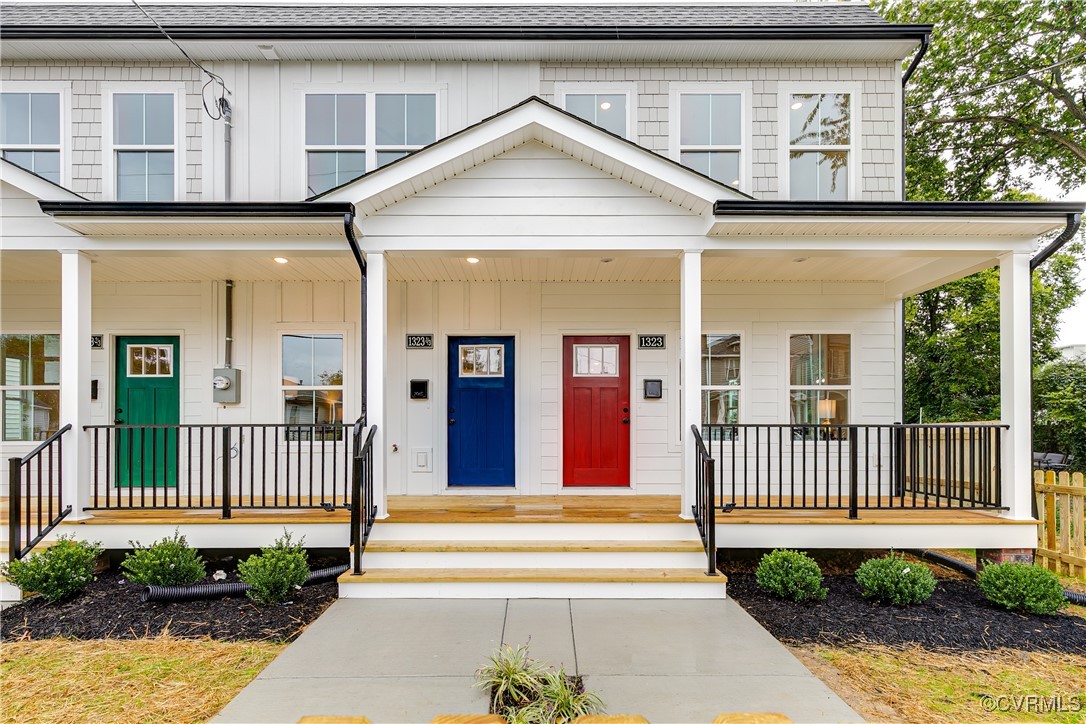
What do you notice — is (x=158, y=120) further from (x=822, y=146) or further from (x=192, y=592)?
(x=822, y=146)

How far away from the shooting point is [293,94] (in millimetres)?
6414

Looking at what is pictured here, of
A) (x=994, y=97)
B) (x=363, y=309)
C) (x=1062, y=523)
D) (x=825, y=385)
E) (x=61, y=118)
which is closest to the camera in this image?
(x=363, y=309)

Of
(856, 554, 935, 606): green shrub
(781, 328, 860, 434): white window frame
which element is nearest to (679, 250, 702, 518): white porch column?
(856, 554, 935, 606): green shrub

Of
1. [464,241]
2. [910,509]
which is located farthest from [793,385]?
[464,241]

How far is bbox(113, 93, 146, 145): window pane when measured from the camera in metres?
6.36

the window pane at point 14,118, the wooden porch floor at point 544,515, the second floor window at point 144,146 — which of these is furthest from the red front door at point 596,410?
the window pane at point 14,118

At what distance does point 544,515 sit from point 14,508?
4425 mm

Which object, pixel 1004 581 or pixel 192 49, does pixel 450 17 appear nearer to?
pixel 192 49

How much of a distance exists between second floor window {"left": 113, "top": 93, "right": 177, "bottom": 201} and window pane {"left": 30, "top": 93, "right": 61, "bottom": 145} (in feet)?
2.19

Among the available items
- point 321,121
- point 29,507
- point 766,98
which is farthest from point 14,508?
point 766,98

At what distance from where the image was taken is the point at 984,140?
464 inches

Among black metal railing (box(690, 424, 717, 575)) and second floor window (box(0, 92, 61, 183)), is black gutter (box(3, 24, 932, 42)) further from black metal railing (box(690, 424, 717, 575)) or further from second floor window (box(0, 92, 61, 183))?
Result: black metal railing (box(690, 424, 717, 575))

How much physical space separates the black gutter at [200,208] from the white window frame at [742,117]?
395 centimetres

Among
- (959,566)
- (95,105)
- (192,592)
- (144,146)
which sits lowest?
(959,566)
